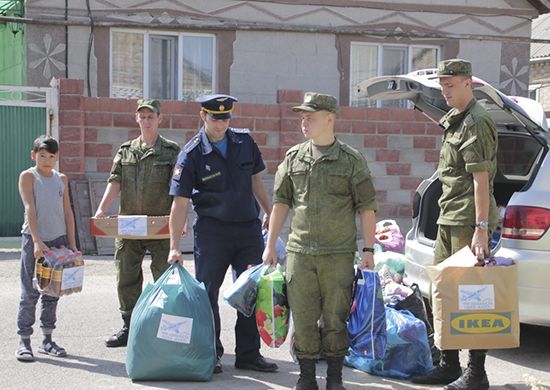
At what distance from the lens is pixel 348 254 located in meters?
4.84

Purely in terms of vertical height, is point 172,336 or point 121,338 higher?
point 172,336

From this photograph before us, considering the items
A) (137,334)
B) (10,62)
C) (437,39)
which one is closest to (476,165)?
(137,334)

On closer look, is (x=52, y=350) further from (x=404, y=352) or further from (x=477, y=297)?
(x=477, y=297)

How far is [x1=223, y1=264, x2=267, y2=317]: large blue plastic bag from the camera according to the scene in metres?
5.02

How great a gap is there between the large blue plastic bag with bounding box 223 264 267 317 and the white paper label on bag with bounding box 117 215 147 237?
121 cm

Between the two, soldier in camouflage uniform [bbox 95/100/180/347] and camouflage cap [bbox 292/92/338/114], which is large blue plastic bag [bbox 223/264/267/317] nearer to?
camouflage cap [bbox 292/92/338/114]

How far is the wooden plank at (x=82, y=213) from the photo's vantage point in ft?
33.8

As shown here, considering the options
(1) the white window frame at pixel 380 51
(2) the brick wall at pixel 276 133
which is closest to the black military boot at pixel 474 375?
(2) the brick wall at pixel 276 133

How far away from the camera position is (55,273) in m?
5.56

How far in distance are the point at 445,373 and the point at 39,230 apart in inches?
118

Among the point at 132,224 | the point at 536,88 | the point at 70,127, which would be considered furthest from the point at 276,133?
the point at 536,88

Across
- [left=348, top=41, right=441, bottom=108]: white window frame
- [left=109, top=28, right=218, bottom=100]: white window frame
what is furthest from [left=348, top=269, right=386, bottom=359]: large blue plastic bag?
[left=348, top=41, right=441, bottom=108]: white window frame

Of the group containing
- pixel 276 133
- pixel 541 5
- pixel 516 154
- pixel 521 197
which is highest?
pixel 541 5

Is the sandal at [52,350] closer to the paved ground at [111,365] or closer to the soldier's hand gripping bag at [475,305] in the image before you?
the paved ground at [111,365]
